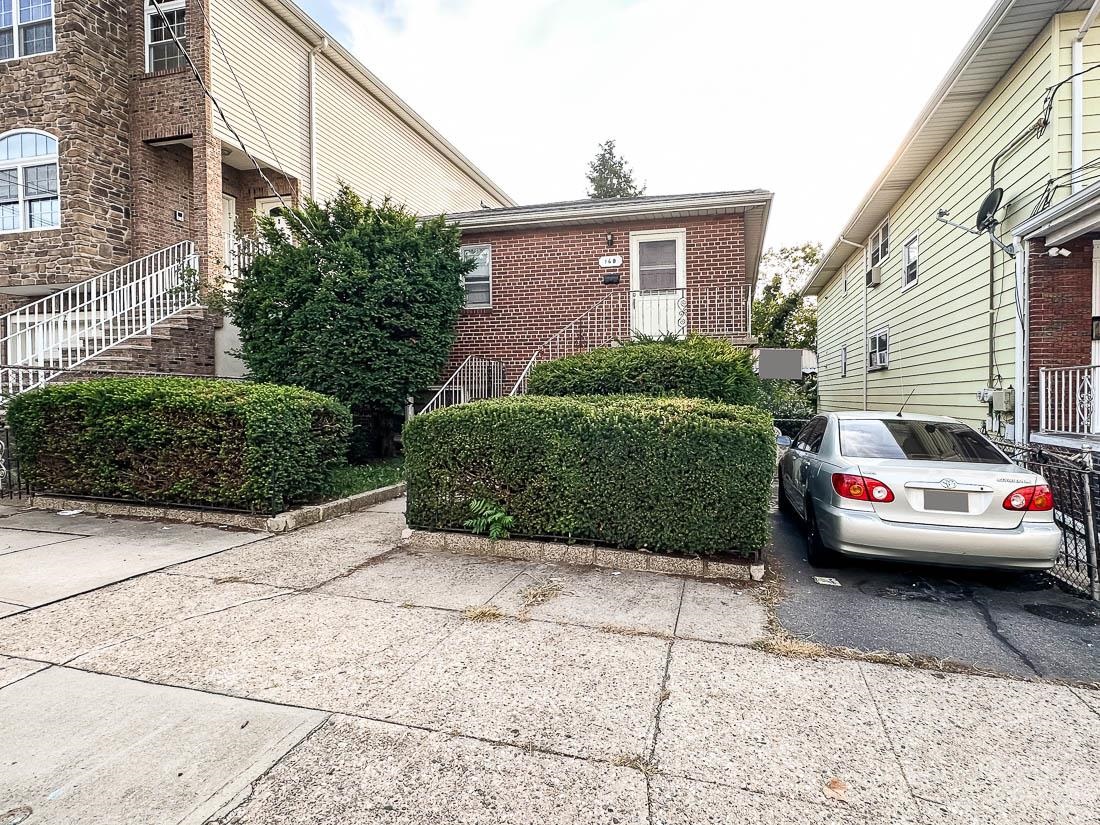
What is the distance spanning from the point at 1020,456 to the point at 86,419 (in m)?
10.5

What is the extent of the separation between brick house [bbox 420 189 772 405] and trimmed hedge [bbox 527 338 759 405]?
1.97m

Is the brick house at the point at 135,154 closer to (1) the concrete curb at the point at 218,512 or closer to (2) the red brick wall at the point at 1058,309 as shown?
(1) the concrete curb at the point at 218,512

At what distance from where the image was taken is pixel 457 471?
17.8 feet

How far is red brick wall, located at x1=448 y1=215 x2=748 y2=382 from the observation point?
10.4 metres

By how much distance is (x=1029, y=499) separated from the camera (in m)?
4.25

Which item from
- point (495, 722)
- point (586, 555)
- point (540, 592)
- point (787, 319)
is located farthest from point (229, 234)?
point (787, 319)

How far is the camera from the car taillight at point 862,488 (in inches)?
174

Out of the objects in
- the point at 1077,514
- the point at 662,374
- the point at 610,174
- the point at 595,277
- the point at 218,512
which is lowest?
the point at 218,512

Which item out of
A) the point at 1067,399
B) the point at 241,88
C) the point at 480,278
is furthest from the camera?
the point at 241,88

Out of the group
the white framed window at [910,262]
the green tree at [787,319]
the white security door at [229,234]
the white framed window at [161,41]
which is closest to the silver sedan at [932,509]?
the white framed window at [910,262]

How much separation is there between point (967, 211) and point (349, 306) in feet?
32.7

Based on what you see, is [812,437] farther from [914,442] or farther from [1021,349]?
[1021,349]

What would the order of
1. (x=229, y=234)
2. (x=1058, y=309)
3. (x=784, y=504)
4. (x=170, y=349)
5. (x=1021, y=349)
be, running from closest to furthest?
(x=1058, y=309), (x=1021, y=349), (x=784, y=504), (x=170, y=349), (x=229, y=234)

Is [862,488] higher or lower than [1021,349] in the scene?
lower
